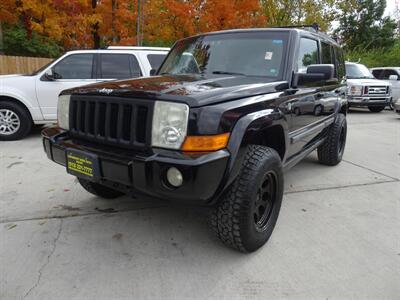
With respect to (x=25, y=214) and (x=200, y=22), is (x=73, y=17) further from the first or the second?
(x=25, y=214)

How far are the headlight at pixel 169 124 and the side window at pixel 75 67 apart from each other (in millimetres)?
4979

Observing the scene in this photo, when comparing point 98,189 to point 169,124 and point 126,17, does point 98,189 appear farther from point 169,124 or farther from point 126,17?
point 126,17

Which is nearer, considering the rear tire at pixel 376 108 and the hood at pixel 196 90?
the hood at pixel 196 90

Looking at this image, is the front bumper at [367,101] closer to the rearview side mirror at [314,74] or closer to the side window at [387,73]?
the side window at [387,73]

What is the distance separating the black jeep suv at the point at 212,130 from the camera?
2.16 metres

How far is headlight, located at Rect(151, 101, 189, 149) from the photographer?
217cm

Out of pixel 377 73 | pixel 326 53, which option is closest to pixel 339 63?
pixel 326 53

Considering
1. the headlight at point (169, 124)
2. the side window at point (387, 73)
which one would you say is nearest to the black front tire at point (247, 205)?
the headlight at point (169, 124)

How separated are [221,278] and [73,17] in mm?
11249

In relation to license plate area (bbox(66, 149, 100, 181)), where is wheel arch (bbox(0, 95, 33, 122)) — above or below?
below

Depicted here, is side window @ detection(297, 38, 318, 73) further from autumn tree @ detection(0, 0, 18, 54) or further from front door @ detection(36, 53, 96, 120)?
autumn tree @ detection(0, 0, 18, 54)

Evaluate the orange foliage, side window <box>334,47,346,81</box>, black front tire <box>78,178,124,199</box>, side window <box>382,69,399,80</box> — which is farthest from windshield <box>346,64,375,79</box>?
black front tire <box>78,178,124,199</box>

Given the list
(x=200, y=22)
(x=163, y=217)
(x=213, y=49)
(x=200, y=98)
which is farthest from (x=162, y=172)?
(x=200, y=22)

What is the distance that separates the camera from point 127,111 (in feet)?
7.80
